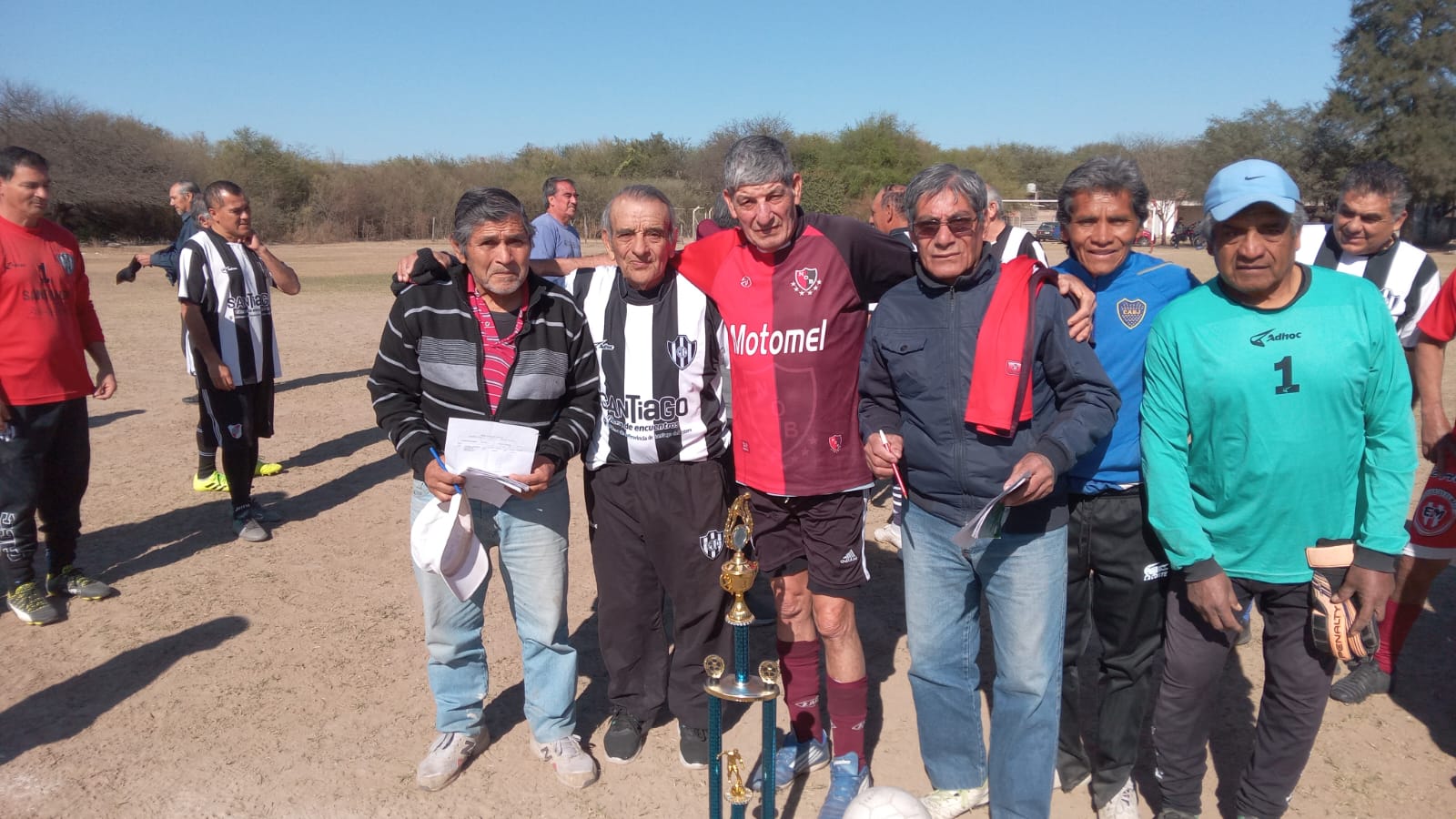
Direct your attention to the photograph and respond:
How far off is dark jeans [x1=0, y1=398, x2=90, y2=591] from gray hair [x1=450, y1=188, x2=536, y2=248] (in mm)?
3154

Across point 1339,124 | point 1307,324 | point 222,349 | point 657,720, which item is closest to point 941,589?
point 1307,324

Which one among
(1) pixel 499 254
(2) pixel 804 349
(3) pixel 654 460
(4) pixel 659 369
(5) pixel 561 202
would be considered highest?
(5) pixel 561 202

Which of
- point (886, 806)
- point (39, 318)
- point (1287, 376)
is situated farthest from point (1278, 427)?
point (39, 318)

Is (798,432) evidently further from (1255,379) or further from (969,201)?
(1255,379)

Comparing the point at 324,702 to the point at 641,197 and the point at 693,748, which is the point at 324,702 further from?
the point at 641,197

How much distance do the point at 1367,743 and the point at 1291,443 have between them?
76.2 inches

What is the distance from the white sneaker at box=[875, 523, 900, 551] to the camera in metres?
5.91

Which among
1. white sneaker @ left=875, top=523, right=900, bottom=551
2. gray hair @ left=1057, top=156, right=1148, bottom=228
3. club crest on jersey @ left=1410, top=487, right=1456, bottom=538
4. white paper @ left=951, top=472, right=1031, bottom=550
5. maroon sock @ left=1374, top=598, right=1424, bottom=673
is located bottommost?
white sneaker @ left=875, top=523, right=900, bottom=551

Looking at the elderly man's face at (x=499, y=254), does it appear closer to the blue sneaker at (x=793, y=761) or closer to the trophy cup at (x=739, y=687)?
the trophy cup at (x=739, y=687)

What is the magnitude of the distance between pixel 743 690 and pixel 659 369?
125 cm

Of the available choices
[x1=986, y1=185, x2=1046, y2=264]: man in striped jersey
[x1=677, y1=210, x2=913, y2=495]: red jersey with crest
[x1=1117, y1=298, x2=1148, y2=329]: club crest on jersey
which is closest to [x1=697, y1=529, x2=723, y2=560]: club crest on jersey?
[x1=677, y1=210, x2=913, y2=495]: red jersey with crest

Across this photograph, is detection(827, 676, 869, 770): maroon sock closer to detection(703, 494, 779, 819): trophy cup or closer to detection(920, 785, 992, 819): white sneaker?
detection(920, 785, 992, 819): white sneaker

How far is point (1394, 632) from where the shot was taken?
412 cm

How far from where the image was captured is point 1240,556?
2.72 m
